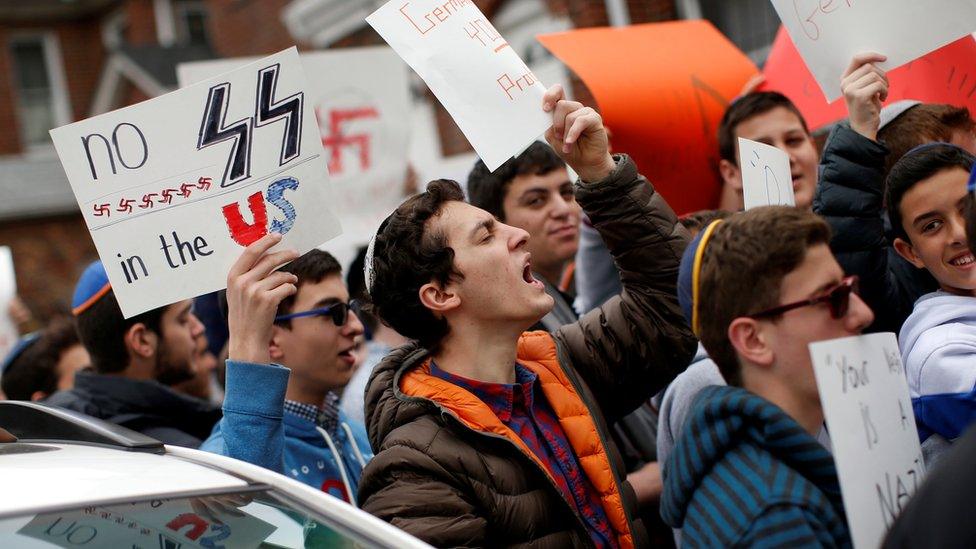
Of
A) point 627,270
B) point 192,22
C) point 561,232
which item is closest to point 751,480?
point 627,270

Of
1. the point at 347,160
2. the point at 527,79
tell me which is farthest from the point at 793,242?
the point at 347,160

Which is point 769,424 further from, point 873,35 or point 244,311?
point 873,35

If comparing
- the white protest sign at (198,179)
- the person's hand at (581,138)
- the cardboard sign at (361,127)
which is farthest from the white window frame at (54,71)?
the person's hand at (581,138)

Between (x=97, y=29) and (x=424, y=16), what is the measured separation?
2299 centimetres

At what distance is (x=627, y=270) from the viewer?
3049mm

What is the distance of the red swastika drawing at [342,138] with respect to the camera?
552 centimetres

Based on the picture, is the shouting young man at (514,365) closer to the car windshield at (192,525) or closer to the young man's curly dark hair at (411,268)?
the young man's curly dark hair at (411,268)

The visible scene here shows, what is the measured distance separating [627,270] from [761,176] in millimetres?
401

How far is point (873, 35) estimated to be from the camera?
327 cm

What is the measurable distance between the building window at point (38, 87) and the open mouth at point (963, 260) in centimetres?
2309

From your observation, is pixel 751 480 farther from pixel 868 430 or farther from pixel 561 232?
pixel 561 232

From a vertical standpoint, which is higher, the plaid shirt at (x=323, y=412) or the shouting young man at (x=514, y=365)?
the shouting young man at (x=514, y=365)

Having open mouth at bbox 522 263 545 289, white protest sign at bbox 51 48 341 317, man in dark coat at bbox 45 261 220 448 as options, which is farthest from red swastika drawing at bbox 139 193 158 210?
man in dark coat at bbox 45 261 220 448

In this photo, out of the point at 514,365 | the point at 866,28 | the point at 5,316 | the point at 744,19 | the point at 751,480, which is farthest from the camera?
the point at 744,19
